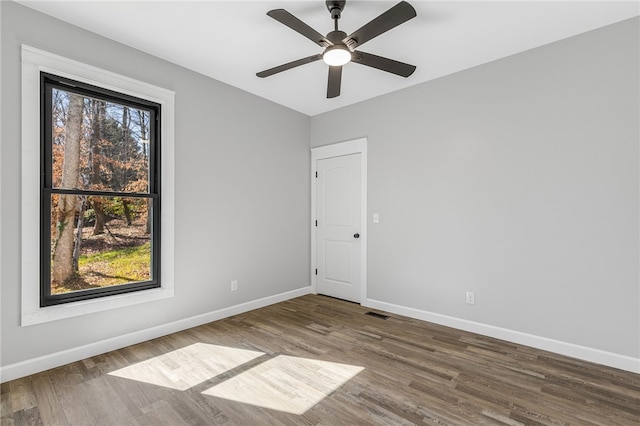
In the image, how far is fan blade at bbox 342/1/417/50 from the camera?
188cm

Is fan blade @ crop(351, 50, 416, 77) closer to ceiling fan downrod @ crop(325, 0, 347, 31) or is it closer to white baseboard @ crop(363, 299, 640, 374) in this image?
ceiling fan downrod @ crop(325, 0, 347, 31)

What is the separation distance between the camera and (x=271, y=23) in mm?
2484

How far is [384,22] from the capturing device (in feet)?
6.61

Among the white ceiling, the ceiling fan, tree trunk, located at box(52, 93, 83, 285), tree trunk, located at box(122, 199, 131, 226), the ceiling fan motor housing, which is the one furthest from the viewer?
tree trunk, located at box(122, 199, 131, 226)

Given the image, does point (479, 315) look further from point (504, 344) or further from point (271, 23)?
point (271, 23)

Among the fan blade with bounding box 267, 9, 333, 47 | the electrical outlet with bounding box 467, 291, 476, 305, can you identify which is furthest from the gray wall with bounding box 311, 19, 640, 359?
the fan blade with bounding box 267, 9, 333, 47

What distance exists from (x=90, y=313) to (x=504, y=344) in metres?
3.74

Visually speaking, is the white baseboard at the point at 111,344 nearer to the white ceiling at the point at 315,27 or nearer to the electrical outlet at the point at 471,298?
the electrical outlet at the point at 471,298

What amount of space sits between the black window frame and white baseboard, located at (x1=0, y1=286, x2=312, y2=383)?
1.32 feet

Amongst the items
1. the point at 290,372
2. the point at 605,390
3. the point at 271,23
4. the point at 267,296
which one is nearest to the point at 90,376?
the point at 290,372

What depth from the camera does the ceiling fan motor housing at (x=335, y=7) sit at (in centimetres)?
217

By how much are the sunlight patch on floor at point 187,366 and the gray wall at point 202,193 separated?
55 cm

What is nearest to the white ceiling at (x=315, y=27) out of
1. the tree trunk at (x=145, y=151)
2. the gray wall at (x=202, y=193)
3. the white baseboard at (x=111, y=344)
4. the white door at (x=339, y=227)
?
the gray wall at (x=202, y=193)

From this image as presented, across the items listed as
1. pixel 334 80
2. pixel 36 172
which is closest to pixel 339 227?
pixel 334 80
